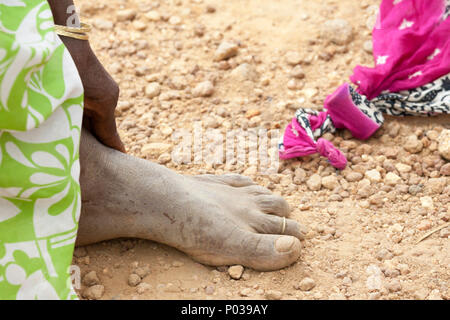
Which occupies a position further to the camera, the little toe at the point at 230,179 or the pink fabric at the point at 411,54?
the pink fabric at the point at 411,54

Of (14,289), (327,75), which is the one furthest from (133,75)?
(14,289)

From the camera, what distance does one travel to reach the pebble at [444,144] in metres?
1.86

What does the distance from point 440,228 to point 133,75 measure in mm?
1277

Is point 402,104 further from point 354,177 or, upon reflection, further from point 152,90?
point 152,90

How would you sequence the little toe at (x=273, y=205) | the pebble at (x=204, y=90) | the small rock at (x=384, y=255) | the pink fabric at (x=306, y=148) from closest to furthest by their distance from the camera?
the small rock at (x=384, y=255)
the little toe at (x=273, y=205)
the pink fabric at (x=306, y=148)
the pebble at (x=204, y=90)

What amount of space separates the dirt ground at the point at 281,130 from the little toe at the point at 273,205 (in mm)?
71

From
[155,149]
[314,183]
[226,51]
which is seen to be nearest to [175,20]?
[226,51]

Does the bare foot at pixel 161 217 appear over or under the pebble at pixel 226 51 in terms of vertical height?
under

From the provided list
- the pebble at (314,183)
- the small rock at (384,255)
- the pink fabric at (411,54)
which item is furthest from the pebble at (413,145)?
the small rock at (384,255)

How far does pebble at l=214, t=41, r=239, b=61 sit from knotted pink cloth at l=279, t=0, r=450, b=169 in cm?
49

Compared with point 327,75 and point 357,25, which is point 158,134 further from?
point 357,25

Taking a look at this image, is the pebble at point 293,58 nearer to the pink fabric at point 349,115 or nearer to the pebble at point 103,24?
the pink fabric at point 349,115

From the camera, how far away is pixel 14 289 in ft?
3.91

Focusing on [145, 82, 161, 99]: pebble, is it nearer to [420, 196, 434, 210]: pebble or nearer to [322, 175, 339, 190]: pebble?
[322, 175, 339, 190]: pebble
